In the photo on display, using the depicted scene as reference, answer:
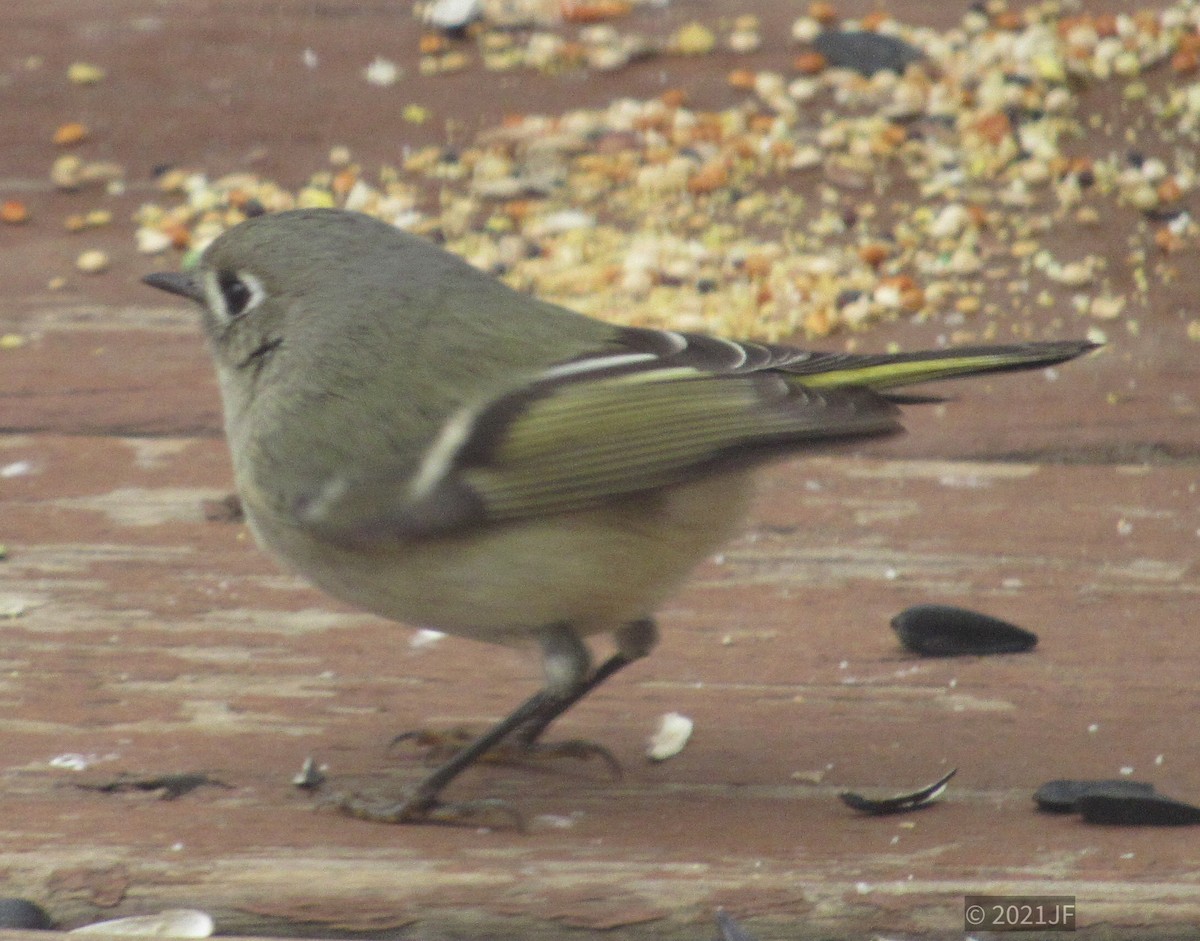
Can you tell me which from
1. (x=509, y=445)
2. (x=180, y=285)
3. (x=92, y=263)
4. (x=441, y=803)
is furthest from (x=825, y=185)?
(x=441, y=803)

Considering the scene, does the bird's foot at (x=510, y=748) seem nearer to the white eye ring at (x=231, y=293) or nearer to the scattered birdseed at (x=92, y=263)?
the white eye ring at (x=231, y=293)

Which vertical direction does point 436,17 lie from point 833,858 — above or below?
above

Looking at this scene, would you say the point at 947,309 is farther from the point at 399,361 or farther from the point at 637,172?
the point at 399,361

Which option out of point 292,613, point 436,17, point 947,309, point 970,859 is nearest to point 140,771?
point 292,613

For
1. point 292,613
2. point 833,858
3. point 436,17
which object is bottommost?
point 833,858

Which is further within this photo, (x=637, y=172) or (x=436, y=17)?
(x=436, y=17)

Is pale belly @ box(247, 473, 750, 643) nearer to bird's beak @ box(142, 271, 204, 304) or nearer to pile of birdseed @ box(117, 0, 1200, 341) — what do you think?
bird's beak @ box(142, 271, 204, 304)

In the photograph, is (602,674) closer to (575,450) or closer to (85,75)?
(575,450)
